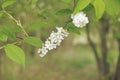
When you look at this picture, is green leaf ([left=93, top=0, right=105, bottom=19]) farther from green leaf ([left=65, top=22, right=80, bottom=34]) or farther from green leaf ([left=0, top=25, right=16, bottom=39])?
green leaf ([left=0, top=25, right=16, bottom=39])

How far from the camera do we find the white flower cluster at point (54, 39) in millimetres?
1863

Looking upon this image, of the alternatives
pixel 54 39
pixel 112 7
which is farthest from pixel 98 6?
pixel 54 39

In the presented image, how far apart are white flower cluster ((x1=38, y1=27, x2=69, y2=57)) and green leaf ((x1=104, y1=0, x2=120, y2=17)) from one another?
11.2 inches

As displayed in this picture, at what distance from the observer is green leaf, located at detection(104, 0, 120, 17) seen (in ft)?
5.68

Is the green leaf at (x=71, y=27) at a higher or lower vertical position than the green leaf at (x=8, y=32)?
higher

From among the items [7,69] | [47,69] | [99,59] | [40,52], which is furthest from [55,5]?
[47,69]

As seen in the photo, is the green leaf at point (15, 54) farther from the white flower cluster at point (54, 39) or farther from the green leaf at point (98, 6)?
the green leaf at point (98, 6)

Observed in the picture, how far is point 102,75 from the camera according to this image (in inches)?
379

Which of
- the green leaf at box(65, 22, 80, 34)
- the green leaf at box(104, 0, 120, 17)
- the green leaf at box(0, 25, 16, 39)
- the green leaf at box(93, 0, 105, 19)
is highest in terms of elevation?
Result: the green leaf at box(65, 22, 80, 34)

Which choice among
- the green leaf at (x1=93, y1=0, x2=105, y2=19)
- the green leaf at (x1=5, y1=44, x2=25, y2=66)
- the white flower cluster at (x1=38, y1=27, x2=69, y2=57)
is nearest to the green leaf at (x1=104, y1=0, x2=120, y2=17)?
the green leaf at (x1=93, y1=0, x2=105, y2=19)

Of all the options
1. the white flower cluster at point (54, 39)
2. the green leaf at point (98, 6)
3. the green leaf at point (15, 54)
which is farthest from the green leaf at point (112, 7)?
the green leaf at point (15, 54)

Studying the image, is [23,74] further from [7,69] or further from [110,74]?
[110,74]

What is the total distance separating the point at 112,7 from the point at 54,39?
346 millimetres

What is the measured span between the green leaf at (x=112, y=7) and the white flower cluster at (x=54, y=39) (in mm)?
284
